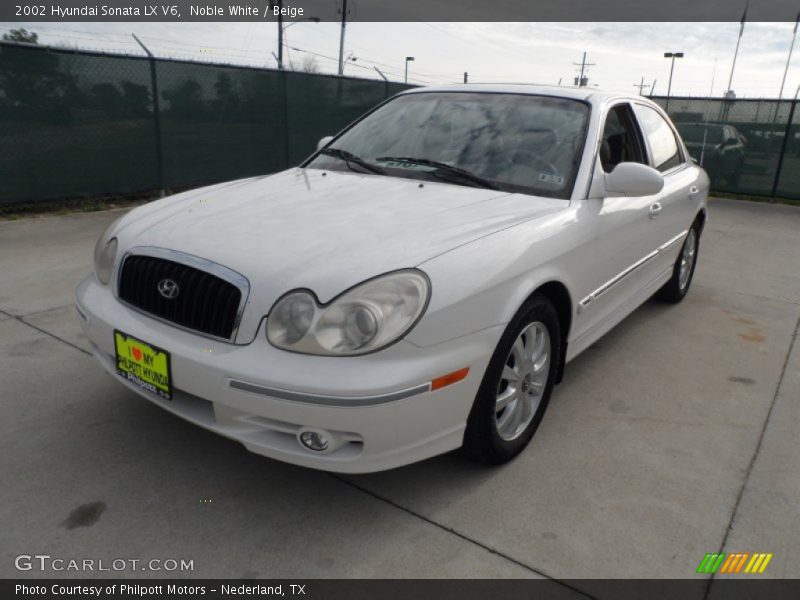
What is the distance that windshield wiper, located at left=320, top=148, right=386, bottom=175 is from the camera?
10.6ft

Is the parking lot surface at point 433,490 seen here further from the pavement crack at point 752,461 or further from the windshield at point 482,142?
the windshield at point 482,142

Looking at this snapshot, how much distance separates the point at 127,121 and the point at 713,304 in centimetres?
712

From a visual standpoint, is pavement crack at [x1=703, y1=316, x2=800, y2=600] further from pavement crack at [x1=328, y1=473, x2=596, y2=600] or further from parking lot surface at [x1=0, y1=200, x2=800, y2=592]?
pavement crack at [x1=328, y1=473, x2=596, y2=600]

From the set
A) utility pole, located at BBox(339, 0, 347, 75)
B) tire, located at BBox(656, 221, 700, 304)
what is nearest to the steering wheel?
tire, located at BBox(656, 221, 700, 304)

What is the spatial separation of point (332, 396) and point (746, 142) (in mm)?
11865

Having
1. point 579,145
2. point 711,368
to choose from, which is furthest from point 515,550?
point 711,368

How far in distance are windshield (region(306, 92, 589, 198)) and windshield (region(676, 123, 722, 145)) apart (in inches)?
392

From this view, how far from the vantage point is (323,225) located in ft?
7.93

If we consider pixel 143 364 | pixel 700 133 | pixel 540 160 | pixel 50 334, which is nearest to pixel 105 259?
pixel 143 364

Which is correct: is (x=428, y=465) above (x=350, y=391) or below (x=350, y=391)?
below

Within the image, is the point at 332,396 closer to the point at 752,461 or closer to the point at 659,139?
the point at 752,461

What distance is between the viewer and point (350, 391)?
6.25ft
